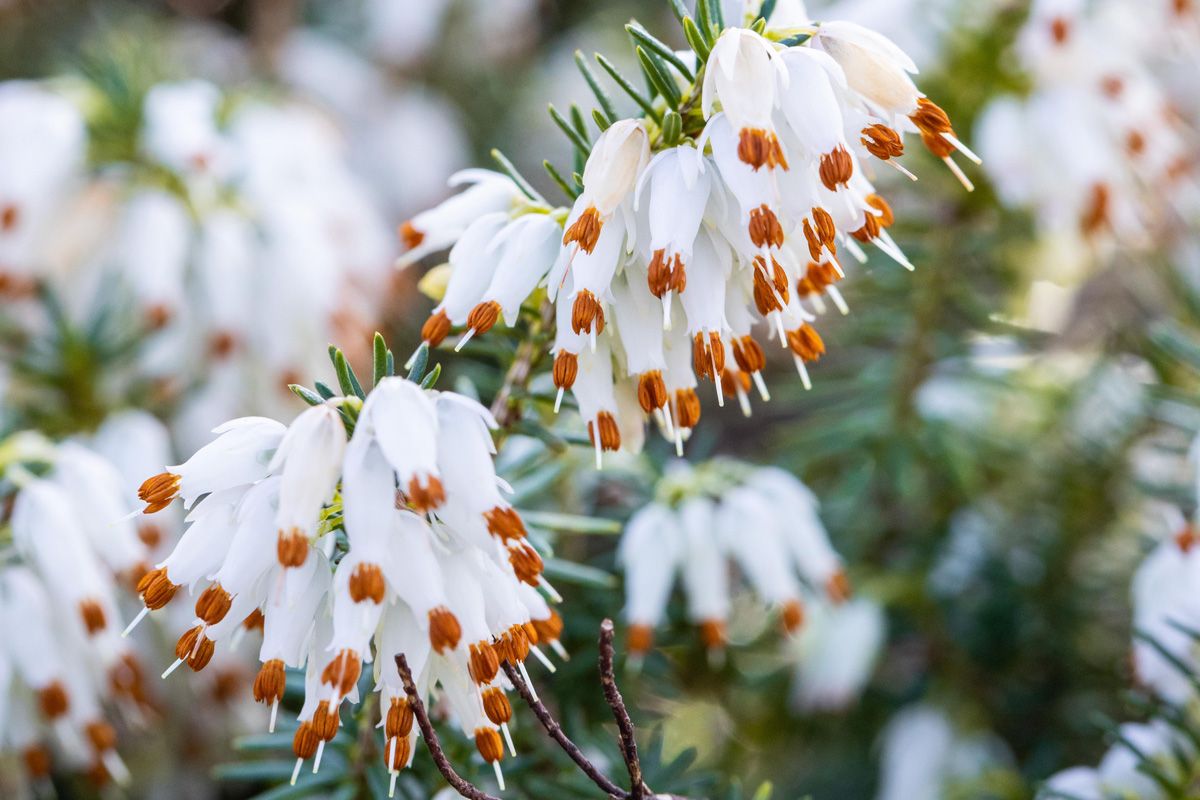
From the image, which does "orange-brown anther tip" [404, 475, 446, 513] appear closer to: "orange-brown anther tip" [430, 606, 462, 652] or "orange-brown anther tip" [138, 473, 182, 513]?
"orange-brown anther tip" [430, 606, 462, 652]

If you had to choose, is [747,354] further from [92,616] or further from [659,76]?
[92,616]

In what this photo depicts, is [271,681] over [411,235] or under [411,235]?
under

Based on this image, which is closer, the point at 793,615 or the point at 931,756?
the point at 793,615

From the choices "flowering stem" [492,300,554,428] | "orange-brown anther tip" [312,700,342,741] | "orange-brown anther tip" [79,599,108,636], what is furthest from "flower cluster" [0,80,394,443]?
"orange-brown anther tip" [312,700,342,741]

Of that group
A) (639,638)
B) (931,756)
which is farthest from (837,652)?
(639,638)

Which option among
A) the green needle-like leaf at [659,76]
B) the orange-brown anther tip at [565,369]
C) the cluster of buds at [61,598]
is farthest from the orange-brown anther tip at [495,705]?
the cluster of buds at [61,598]

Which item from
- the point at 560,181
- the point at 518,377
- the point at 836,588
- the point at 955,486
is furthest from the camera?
the point at 955,486

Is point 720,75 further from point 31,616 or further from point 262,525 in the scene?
point 31,616
